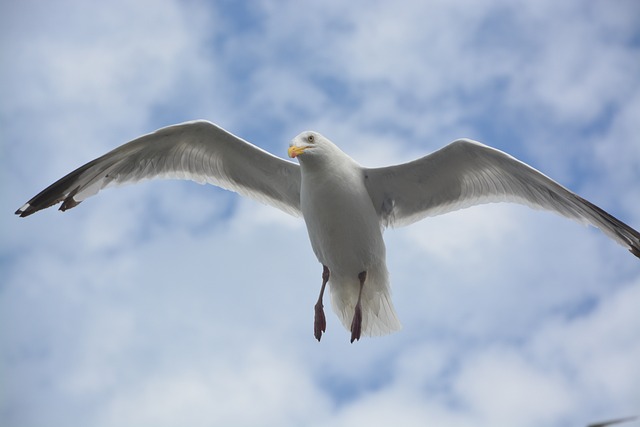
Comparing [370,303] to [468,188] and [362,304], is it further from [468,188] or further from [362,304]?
[468,188]

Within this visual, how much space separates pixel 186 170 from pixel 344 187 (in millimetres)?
1767

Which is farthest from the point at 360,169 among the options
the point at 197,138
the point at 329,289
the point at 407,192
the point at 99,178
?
the point at 99,178

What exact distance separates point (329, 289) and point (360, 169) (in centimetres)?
113

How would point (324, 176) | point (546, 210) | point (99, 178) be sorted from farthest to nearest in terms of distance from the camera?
point (99, 178) < point (546, 210) < point (324, 176)

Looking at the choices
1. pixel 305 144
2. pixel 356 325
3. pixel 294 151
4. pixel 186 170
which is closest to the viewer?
pixel 294 151

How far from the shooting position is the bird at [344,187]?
260 inches

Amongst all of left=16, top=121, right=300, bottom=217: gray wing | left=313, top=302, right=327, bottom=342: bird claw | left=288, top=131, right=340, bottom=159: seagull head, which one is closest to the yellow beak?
left=288, top=131, right=340, bottom=159: seagull head

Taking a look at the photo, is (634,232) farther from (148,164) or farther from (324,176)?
(148,164)

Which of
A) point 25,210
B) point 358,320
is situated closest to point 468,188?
point 358,320

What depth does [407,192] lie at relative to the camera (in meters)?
7.10

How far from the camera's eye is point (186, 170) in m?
7.48

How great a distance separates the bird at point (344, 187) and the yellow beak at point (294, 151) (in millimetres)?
12

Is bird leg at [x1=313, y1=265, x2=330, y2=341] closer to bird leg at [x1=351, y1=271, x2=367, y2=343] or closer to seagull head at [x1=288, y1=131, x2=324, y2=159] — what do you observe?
bird leg at [x1=351, y1=271, x2=367, y2=343]

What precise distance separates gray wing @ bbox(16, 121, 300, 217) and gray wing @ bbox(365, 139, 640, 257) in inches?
34.8
